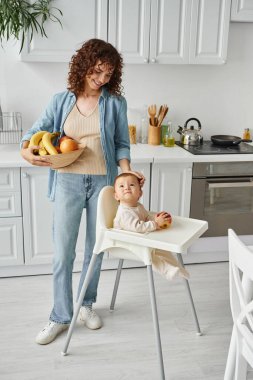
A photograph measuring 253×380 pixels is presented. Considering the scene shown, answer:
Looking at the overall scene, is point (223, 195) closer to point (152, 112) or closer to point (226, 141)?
point (226, 141)

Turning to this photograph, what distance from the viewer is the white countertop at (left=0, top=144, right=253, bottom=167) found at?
303cm

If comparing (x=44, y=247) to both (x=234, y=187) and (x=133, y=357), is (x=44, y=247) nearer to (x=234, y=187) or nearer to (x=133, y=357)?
(x=133, y=357)

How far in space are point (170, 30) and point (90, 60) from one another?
1188 mm

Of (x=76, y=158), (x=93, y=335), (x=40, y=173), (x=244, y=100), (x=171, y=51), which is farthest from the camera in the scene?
(x=244, y=100)

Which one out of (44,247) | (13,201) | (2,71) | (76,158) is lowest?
(44,247)

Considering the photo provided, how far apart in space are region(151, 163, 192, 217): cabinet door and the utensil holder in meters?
0.41

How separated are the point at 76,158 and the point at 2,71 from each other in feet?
4.78

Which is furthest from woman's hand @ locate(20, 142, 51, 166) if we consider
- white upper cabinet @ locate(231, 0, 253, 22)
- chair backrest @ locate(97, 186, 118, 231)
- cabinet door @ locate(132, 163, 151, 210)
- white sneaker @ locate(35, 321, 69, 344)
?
white upper cabinet @ locate(231, 0, 253, 22)

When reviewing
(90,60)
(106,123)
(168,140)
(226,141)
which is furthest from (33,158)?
(226,141)

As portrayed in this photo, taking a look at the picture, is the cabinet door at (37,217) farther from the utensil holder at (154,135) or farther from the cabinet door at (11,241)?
the utensil holder at (154,135)

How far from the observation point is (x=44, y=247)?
316 centimetres

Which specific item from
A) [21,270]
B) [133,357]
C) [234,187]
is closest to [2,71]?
[21,270]

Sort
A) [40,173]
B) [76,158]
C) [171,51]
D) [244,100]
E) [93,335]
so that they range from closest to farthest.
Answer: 1. [76,158]
2. [93,335]
3. [40,173]
4. [171,51]
5. [244,100]

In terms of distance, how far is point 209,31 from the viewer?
3250mm
